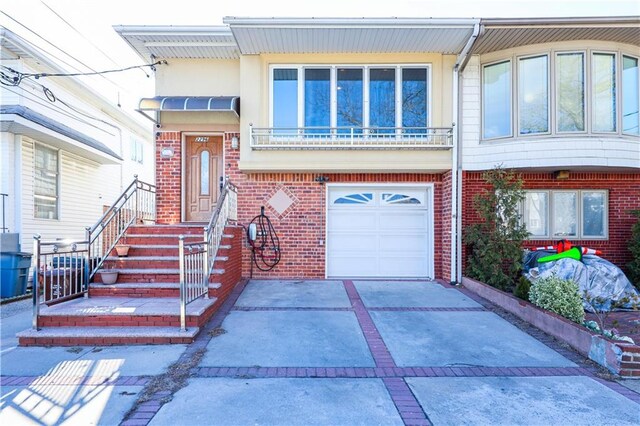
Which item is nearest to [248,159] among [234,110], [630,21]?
[234,110]

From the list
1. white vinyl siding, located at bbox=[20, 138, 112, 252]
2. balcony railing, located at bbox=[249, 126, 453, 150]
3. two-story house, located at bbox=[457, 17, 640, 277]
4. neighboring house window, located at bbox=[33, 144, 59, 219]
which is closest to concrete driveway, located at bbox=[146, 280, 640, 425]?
two-story house, located at bbox=[457, 17, 640, 277]

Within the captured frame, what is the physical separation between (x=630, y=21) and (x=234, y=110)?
810 cm

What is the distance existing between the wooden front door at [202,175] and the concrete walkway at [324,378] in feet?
12.0

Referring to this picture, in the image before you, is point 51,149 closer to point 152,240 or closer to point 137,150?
point 137,150

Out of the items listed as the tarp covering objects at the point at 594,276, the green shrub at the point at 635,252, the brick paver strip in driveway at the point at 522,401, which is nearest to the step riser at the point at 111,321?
the brick paver strip in driveway at the point at 522,401

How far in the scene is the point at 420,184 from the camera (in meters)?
8.34

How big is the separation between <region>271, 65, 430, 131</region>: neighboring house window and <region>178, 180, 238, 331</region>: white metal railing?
2.93 metres

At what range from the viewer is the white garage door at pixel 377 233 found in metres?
8.41

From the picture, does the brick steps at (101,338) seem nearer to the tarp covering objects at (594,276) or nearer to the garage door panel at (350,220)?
the garage door panel at (350,220)

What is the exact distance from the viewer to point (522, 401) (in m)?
3.24

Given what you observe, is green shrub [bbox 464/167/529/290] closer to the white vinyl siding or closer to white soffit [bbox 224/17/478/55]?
white soffit [bbox 224/17/478/55]

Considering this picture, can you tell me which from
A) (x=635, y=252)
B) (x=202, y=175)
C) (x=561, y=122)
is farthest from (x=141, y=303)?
(x=635, y=252)

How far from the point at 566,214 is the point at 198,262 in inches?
324

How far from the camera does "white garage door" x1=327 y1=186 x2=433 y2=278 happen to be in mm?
8406
